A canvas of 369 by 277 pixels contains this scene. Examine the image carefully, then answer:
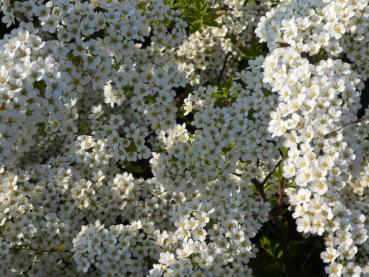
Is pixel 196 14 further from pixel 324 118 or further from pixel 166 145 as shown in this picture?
pixel 324 118

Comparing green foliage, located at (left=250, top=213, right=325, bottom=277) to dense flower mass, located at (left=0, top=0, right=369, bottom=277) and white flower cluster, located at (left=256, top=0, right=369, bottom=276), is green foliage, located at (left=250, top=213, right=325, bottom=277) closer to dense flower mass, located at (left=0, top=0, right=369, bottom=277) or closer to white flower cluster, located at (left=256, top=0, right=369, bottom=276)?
dense flower mass, located at (left=0, top=0, right=369, bottom=277)

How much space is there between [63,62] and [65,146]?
145 cm

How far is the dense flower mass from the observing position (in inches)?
183

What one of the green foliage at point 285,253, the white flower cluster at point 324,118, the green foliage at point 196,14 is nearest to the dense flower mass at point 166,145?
the white flower cluster at point 324,118

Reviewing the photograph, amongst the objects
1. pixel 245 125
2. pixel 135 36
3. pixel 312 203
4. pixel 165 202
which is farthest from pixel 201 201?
pixel 135 36

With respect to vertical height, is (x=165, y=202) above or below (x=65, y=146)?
below

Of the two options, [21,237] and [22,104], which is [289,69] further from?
[21,237]

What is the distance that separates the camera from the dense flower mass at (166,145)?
4652mm

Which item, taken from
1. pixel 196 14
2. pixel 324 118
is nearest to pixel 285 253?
pixel 324 118

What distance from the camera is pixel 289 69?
5.00 m

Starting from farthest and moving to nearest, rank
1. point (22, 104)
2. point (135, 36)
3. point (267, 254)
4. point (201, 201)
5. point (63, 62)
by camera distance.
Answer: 1. point (267, 254)
2. point (201, 201)
3. point (135, 36)
4. point (63, 62)
5. point (22, 104)

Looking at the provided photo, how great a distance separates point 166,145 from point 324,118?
6.41 ft

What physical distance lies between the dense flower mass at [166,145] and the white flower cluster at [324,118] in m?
0.01

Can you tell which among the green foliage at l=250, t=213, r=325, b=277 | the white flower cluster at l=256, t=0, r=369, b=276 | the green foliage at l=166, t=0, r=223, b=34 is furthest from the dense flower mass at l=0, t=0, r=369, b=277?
the green foliage at l=250, t=213, r=325, b=277
